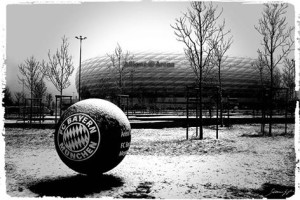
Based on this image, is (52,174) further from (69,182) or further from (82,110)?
(82,110)

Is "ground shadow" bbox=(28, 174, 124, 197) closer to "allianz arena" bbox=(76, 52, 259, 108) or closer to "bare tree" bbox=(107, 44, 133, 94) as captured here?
"bare tree" bbox=(107, 44, 133, 94)

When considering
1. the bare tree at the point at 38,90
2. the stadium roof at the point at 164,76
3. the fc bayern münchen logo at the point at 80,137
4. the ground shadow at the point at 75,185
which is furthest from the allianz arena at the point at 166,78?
the fc bayern münchen logo at the point at 80,137

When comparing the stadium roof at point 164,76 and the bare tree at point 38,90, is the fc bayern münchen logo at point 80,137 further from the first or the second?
the stadium roof at point 164,76

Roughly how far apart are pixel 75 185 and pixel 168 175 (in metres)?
1.94

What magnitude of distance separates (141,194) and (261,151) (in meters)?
6.05

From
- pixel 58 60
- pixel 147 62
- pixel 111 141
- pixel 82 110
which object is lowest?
pixel 111 141

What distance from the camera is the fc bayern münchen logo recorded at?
5.44 metres

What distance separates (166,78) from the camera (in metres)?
87.0

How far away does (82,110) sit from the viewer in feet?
18.8

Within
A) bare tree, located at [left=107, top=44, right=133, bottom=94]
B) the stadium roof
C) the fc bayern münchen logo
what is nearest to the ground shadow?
the fc bayern münchen logo

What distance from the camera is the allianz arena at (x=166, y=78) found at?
281ft

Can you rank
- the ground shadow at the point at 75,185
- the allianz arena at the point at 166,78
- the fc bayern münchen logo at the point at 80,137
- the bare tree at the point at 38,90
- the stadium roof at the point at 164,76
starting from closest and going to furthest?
the ground shadow at the point at 75,185 → the fc bayern münchen logo at the point at 80,137 → the bare tree at the point at 38,90 → the allianz arena at the point at 166,78 → the stadium roof at the point at 164,76

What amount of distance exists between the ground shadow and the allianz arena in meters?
75.2

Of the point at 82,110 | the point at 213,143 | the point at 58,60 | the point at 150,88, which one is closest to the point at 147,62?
the point at 150,88
